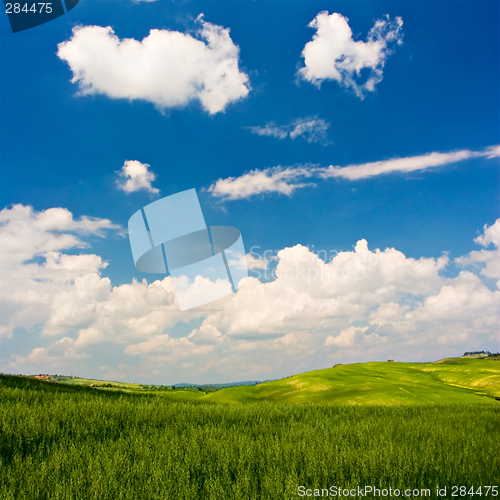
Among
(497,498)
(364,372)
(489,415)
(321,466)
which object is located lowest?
(364,372)

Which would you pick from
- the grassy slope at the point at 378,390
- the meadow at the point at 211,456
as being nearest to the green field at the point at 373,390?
the grassy slope at the point at 378,390

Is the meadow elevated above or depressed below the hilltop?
above

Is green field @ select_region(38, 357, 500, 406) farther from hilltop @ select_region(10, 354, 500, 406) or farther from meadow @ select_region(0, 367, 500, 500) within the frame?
meadow @ select_region(0, 367, 500, 500)

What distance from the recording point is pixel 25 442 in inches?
322

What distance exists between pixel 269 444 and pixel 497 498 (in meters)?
4.22

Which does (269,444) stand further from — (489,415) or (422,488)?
(489,415)

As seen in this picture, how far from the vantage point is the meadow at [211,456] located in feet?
19.1

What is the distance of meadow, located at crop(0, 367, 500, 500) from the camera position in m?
5.82

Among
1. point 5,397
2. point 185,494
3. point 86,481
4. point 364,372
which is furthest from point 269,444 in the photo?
point 364,372

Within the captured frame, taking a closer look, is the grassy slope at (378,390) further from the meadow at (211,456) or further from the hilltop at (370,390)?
the meadow at (211,456)

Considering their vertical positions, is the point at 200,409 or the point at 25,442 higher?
the point at 25,442

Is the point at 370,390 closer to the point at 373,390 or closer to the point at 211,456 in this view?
the point at 373,390

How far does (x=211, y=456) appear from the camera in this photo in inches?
284

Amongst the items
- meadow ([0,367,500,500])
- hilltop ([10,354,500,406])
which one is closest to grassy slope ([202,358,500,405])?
hilltop ([10,354,500,406])
